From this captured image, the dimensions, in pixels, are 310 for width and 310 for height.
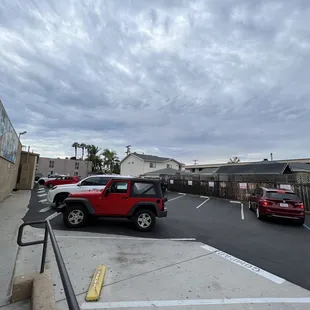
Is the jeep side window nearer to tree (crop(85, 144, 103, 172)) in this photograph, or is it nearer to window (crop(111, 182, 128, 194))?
window (crop(111, 182, 128, 194))

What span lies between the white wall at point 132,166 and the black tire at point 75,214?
34602 mm

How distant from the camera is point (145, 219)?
6.97 meters

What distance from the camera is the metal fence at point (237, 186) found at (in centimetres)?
1251

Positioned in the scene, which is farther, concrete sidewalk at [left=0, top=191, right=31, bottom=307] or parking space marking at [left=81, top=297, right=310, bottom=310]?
concrete sidewalk at [left=0, top=191, right=31, bottom=307]

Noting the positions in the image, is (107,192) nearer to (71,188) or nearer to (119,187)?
(119,187)

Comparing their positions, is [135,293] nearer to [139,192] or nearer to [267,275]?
[267,275]

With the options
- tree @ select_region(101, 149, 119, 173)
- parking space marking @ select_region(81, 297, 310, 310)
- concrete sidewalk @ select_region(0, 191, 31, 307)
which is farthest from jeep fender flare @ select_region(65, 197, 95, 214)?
tree @ select_region(101, 149, 119, 173)

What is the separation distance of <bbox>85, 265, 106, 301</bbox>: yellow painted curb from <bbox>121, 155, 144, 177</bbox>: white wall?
37.7 meters

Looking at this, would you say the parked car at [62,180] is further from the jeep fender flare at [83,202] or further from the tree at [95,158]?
the tree at [95,158]

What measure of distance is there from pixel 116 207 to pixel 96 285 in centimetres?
367

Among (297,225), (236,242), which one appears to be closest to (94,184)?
(236,242)

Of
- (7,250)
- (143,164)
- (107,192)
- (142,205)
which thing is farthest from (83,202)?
(143,164)

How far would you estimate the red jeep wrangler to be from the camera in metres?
6.90

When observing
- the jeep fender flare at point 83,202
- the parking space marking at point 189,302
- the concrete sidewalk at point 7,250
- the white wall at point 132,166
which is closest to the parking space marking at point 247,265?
the parking space marking at point 189,302
